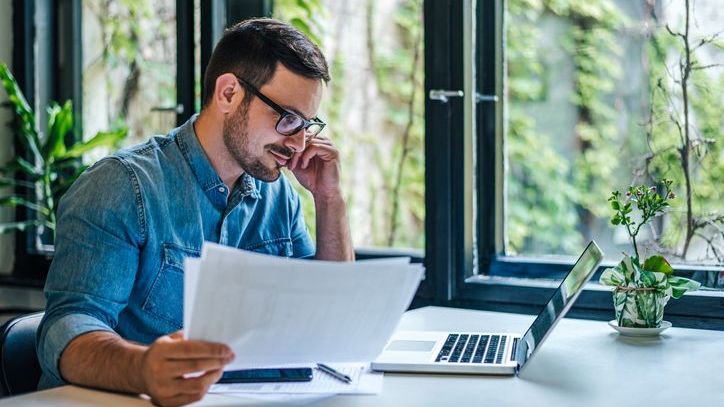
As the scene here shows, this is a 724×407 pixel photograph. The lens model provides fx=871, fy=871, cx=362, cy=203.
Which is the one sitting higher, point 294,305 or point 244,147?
point 244,147

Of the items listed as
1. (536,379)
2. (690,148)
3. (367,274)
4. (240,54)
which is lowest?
(536,379)

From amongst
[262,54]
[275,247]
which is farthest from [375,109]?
[262,54]

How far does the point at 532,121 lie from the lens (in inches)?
104

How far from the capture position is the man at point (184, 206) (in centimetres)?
139

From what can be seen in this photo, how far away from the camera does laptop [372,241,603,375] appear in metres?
1.42

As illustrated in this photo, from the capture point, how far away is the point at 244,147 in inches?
67.9

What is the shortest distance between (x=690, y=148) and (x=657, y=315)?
567 mm

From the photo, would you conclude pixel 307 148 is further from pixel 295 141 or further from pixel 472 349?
pixel 472 349

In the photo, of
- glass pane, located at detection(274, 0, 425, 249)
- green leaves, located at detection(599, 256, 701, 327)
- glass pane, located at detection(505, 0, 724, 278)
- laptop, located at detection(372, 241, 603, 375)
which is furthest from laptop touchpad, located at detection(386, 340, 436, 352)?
glass pane, located at detection(274, 0, 425, 249)

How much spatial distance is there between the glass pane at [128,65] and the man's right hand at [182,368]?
194cm

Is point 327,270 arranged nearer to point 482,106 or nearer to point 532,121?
point 482,106

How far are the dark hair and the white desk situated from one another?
0.65m

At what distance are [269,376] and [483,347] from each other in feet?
1.34

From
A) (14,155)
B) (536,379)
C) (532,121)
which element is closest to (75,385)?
(536,379)
